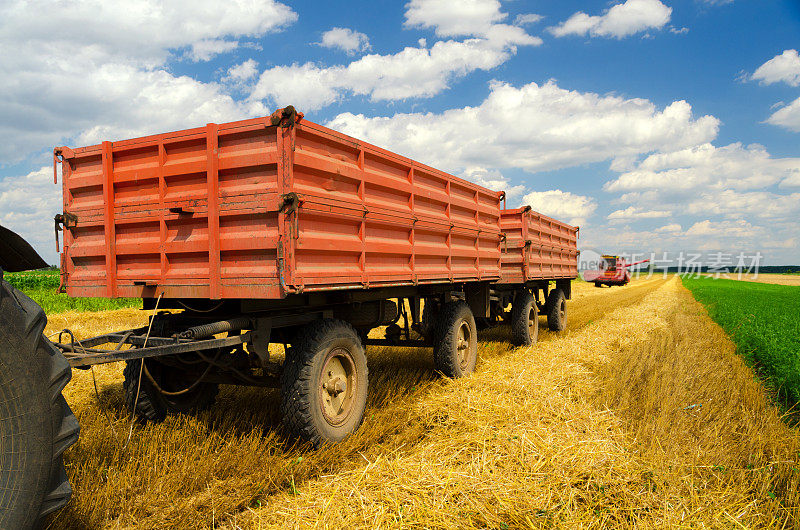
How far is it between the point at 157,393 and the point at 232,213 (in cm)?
213

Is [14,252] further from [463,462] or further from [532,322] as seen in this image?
[532,322]

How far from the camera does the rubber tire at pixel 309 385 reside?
151 inches

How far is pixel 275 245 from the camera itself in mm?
3574

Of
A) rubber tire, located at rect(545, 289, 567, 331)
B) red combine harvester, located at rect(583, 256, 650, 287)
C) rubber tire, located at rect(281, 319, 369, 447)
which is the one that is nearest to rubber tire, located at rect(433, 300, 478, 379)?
rubber tire, located at rect(281, 319, 369, 447)

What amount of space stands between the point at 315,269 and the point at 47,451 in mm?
2051

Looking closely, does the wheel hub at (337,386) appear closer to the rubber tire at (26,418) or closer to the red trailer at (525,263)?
the rubber tire at (26,418)

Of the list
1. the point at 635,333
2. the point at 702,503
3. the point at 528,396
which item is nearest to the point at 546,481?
the point at 702,503

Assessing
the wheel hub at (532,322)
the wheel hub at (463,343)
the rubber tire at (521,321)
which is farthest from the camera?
the wheel hub at (532,322)

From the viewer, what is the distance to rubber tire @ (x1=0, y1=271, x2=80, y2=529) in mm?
2117

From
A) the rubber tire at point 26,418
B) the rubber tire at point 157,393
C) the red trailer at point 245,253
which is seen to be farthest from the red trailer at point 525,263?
the rubber tire at point 26,418

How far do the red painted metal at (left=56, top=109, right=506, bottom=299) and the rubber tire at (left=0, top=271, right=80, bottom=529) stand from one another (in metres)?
1.51

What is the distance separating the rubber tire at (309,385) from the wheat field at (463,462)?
0.48ft

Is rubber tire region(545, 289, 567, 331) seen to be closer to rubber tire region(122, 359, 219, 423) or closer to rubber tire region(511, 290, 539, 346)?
rubber tire region(511, 290, 539, 346)

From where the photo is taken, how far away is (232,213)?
12.2ft
